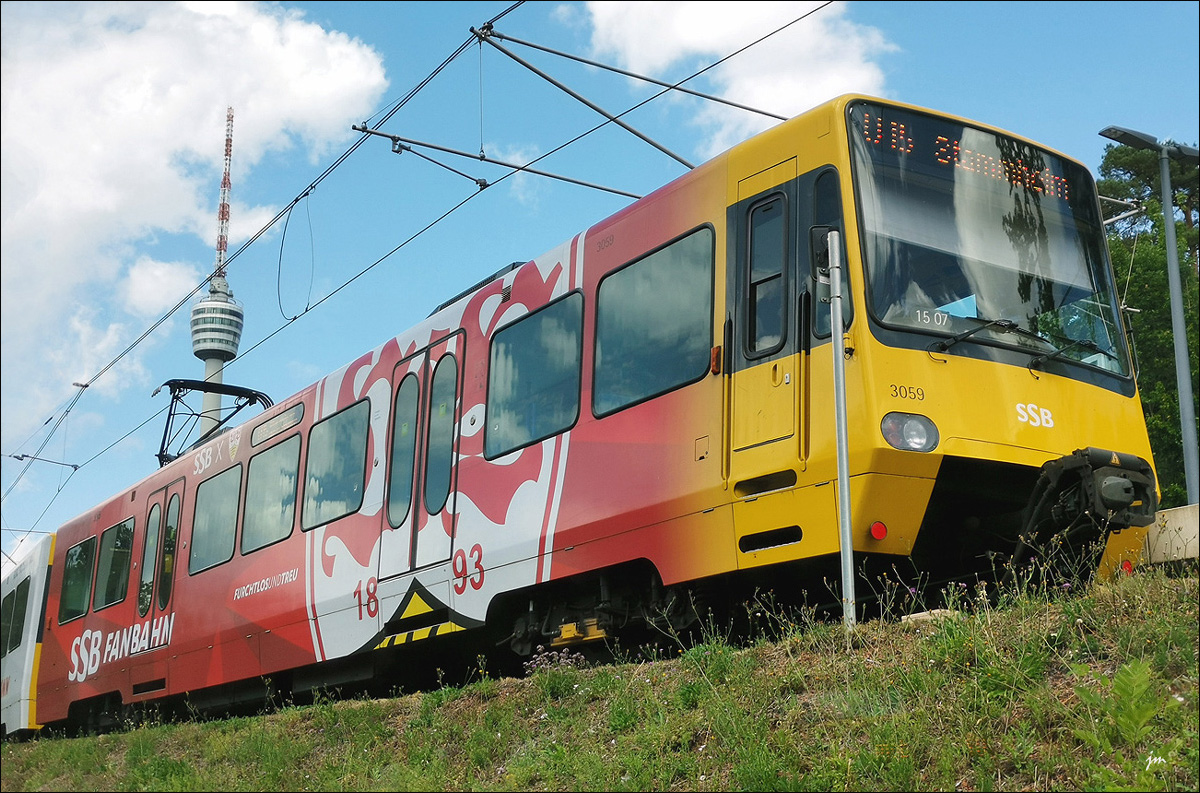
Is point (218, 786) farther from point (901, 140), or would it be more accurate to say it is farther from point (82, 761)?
point (901, 140)

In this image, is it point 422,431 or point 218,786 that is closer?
point 218,786

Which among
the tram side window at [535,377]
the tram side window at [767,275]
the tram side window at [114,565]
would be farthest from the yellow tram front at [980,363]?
the tram side window at [114,565]

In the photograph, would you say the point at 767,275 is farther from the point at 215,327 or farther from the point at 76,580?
the point at 215,327

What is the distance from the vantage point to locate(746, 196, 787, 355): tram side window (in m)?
7.20

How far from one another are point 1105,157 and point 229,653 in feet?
112

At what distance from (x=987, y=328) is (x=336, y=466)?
21.1ft

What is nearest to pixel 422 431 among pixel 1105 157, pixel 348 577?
pixel 348 577

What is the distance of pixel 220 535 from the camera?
1368cm

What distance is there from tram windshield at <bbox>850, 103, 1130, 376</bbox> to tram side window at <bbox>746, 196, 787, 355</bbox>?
1.80 ft

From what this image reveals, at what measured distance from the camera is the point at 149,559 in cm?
1525

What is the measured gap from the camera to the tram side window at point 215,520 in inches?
532

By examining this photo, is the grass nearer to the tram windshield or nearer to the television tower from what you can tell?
the tram windshield

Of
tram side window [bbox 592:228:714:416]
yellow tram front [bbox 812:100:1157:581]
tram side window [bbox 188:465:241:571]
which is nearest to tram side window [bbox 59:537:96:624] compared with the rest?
tram side window [bbox 188:465:241:571]

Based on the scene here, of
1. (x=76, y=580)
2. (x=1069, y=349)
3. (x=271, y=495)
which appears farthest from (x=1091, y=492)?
(x=76, y=580)
